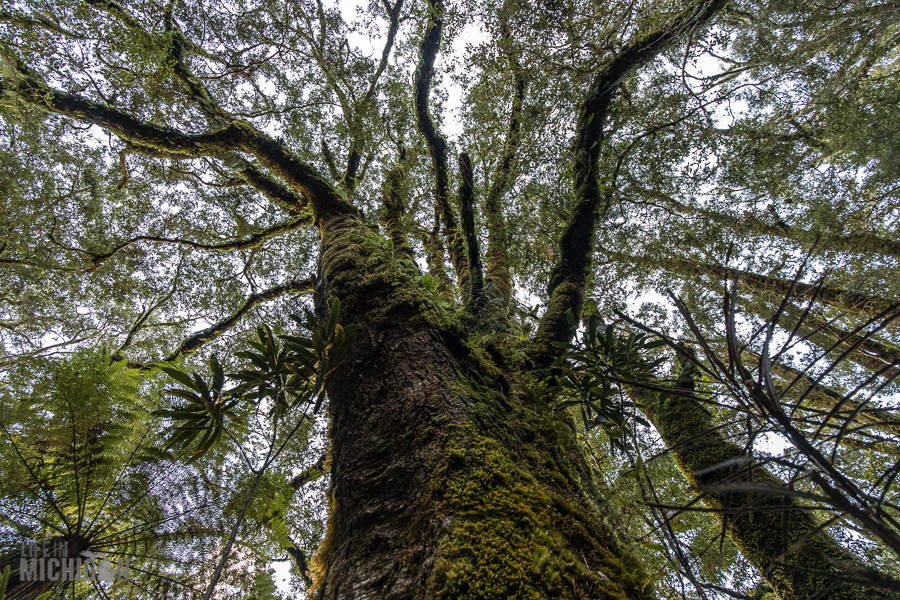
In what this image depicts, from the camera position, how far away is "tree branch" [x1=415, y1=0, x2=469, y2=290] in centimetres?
476

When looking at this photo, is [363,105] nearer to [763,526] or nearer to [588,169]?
[588,169]

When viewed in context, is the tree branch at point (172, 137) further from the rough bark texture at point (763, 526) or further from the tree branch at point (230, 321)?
the rough bark texture at point (763, 526)

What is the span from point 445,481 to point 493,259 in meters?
3.88

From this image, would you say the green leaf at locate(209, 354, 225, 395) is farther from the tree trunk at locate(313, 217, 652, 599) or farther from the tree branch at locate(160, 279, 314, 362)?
the tree branch at locate(160, 279, 314, 362)

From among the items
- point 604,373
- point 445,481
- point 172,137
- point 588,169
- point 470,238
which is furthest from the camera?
point 172,137

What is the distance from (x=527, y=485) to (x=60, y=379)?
3036 millimetres

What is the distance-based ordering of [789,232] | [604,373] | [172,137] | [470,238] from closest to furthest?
[604,373], [470,238], [172,137], [789,232]

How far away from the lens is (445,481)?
157 centimetres

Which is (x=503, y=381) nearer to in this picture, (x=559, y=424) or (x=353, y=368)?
(x=559, y=424)

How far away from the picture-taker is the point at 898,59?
7.68 m

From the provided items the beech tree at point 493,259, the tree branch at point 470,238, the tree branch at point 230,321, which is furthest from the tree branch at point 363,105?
the tree branch at point 470,238

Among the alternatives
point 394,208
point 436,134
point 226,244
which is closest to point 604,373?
point 436,134

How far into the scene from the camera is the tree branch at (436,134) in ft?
15.6

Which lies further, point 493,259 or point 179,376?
point 493,259
